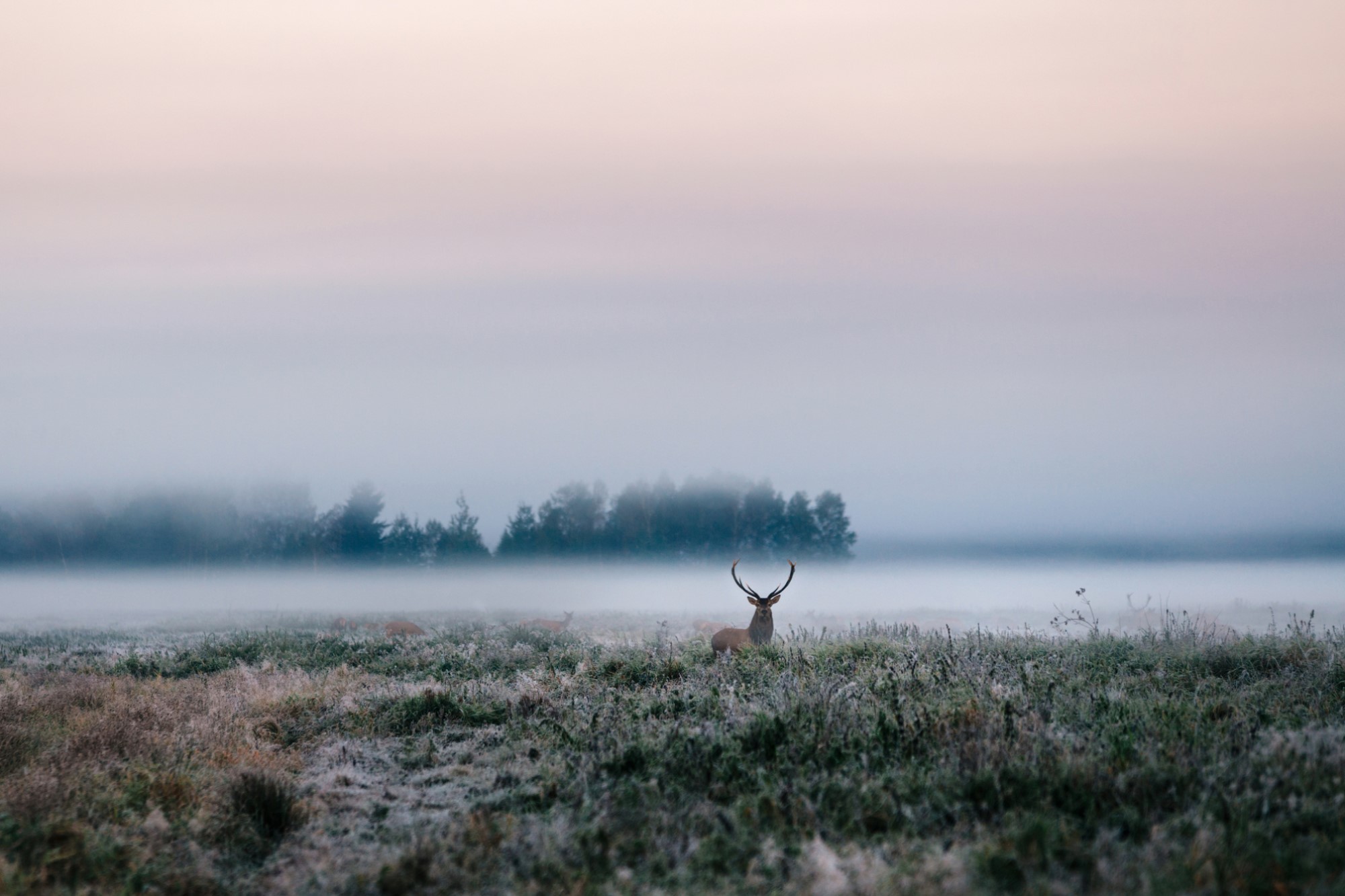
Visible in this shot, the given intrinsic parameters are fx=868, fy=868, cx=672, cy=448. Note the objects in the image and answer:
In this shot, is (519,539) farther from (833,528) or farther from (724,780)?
(724,780)

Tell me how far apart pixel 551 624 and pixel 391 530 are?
43151mm

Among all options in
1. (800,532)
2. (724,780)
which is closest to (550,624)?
(724,780)

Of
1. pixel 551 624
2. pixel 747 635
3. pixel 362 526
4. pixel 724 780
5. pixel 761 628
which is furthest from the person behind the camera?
pixel 362 526

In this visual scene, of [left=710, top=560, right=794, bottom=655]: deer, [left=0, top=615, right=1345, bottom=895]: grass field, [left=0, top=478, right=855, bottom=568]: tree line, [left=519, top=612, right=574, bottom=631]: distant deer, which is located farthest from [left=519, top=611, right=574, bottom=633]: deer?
[left=0, top=478, right=855, bottom=568]: tree line

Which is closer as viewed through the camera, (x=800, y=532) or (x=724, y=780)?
(x=724, y=780)

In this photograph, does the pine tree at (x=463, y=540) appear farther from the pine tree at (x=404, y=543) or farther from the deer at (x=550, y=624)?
the deer at (x=550, y=624)

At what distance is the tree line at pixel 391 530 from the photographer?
202 ft

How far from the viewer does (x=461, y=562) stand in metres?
63.9

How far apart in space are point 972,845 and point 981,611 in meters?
31.6

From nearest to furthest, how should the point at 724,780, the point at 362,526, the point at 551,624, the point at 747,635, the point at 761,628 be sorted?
the point at 724,780
the point at 747,635
the point at 761,628
the point at 551,624
the point at 362,526

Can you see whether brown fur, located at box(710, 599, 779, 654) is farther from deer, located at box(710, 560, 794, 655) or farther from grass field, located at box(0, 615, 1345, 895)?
grass field, located at box(0, 615, 1345, 895)

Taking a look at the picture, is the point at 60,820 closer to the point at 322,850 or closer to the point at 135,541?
the point at 322,850

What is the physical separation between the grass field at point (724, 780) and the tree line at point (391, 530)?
53.0 m

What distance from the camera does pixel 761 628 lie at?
1444 cm
